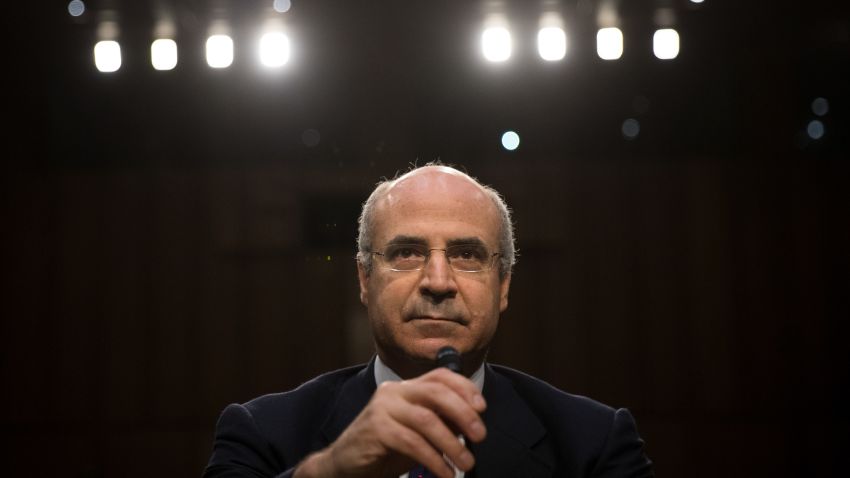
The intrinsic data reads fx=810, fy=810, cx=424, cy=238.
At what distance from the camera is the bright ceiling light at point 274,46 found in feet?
14.2

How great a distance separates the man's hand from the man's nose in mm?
383

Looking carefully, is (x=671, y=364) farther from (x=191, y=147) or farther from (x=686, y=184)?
(x=191, y=147)

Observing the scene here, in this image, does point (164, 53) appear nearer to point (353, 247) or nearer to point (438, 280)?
point (353, 247)

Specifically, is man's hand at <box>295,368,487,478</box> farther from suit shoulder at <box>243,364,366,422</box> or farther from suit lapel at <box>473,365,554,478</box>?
suit shoulder at <box>243,364,366,422</box>

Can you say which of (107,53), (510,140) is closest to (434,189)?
(107,53)

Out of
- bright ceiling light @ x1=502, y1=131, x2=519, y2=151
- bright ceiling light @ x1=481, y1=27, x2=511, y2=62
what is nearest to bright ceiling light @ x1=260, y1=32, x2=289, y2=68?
bright ceiling light @ x1=481, y1=27, x2=511, y2=62

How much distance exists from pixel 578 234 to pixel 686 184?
0.78 metres

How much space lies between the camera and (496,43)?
4305mm

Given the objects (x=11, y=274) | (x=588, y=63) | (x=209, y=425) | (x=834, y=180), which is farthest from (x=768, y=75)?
(x=11, y=274)

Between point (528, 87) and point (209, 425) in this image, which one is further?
point (209, 425)

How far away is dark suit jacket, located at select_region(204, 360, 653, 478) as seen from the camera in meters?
1.50

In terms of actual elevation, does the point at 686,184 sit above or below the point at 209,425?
above

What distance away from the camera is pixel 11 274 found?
5.48m

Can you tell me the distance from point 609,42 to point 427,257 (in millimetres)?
3238
